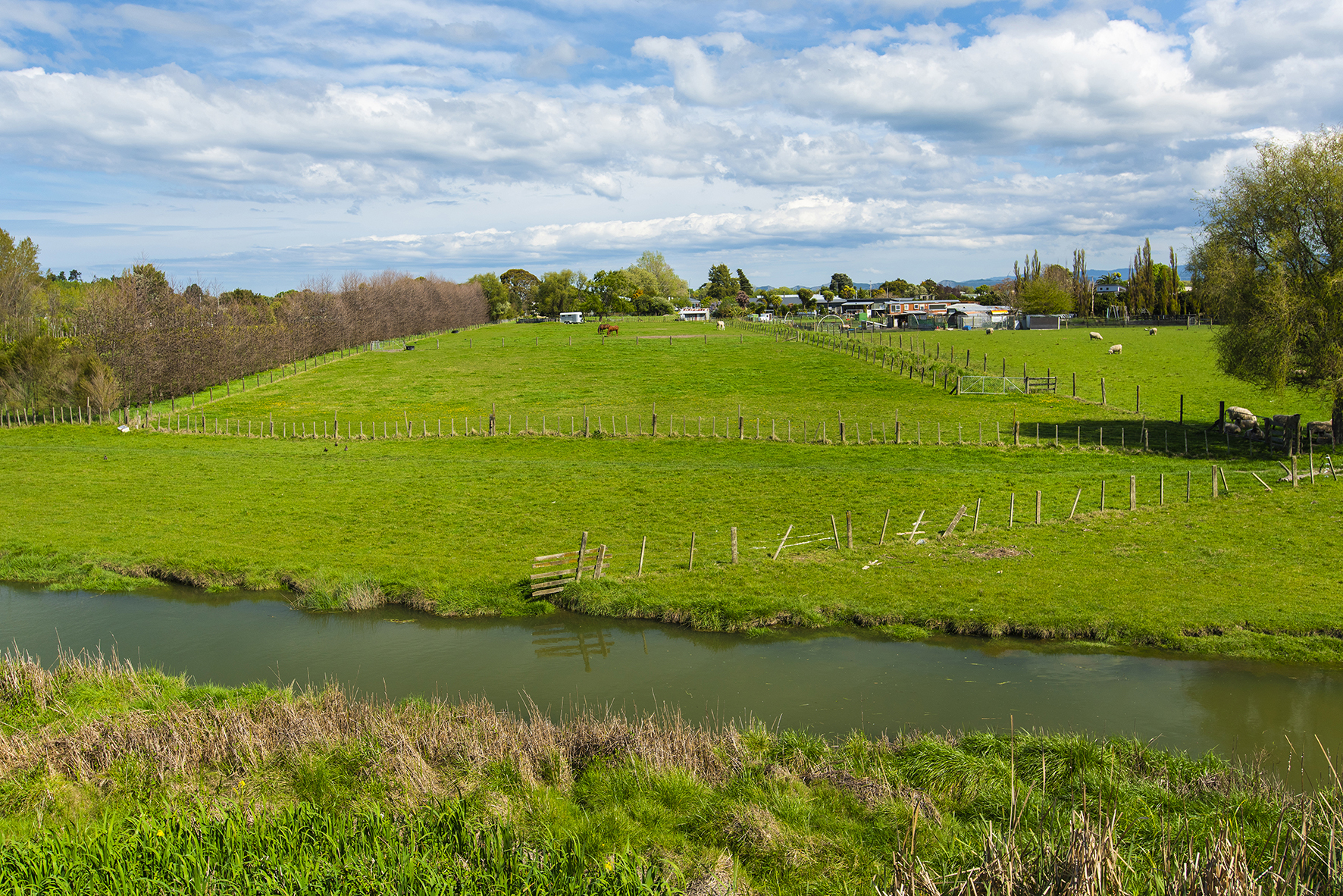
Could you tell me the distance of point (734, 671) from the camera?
65.5 feet

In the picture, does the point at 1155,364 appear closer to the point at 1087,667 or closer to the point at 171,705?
the point at 1087,667

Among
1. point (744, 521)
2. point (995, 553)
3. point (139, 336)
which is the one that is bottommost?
point (995, 553)

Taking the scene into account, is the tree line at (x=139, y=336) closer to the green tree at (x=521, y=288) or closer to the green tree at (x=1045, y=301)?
the green tree at (x=521, y=288)

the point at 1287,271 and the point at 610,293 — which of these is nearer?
the point at 1287,271

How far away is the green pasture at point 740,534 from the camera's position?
2267 centimetres

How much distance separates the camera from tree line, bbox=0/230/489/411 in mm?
62062

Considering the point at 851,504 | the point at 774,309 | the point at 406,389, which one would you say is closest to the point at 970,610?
the point at 851,504

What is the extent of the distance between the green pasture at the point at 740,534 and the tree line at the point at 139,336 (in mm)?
16737

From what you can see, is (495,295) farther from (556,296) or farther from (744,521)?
(744,521)

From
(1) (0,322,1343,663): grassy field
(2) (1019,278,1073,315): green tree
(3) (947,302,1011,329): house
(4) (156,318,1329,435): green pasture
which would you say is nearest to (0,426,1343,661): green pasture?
(1) (0,322,1343,663): grassy field

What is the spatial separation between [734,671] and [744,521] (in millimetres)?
12985

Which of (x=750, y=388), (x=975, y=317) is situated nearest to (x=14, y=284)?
(x=750, y=388)

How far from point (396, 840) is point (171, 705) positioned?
7.57m

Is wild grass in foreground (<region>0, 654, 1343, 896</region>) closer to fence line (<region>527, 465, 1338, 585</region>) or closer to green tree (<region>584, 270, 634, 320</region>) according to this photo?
fence line (<region>527, 465, 1338, 585</region>)
